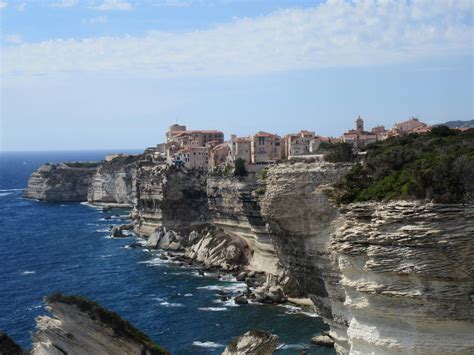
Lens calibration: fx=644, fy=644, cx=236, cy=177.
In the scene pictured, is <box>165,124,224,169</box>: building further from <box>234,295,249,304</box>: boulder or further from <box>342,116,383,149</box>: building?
<box>234,295,249,304</box>: boulder

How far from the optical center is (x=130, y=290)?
51.8 meters

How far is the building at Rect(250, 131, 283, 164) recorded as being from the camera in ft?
238

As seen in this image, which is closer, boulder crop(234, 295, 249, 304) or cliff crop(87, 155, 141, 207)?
boulder crop(234, 295, 249, 304)

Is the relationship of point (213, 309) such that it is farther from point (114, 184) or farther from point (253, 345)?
point (114, 184)

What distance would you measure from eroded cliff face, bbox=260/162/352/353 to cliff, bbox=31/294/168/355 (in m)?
9.61

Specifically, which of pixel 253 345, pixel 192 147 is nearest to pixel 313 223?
pixel 253 345

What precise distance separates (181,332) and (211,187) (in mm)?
27802

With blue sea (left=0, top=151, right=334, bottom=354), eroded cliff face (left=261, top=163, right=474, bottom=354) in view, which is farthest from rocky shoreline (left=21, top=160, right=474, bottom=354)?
blue sea (left=0, top=151, right=334, bottom=354)

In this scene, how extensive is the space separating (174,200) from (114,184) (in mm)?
38576

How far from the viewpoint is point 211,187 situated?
67062 millimetres

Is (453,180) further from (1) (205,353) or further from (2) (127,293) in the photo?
(2) (127,293)

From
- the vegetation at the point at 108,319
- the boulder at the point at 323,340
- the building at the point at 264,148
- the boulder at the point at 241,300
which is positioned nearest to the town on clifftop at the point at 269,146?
the building at the point at 264,148

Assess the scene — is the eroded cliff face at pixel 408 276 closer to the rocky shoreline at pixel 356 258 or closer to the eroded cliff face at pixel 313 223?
the rocky shoreline at pixel 356 258

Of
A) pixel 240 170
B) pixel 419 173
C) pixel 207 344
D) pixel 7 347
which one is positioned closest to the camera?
pixel 419 173
